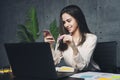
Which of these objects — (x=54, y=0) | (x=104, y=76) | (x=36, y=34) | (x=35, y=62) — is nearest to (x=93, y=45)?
(x=104, y=76)

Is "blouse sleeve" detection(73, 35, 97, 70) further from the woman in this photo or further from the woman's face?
the woman's face

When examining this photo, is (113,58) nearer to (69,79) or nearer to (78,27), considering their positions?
(78,27)

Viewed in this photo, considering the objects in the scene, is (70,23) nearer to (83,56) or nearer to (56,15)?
(83,56)

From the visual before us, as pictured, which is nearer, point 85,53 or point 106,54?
point 85,53

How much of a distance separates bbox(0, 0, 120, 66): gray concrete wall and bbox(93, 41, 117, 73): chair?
88 cm

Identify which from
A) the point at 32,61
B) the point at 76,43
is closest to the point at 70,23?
the point at 76,43

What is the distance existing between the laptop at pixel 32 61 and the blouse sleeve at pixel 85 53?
22.2 inches

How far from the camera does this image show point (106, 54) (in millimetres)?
2576

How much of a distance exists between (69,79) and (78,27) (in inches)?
45.2

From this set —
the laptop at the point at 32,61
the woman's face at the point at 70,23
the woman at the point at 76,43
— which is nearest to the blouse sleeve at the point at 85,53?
the woman at the point at 76,43

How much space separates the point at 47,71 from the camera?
1.45 metres

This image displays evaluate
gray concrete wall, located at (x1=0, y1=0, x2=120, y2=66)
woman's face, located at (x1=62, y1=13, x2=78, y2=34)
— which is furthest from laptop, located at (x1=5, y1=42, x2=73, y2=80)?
gray concrete wall, located at (x1=0, y1=0, x2=120, y2=66)

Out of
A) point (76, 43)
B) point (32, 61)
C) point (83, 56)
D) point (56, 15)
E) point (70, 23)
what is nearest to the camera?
point (32, 61)

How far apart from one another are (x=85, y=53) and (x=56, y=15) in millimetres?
1933
